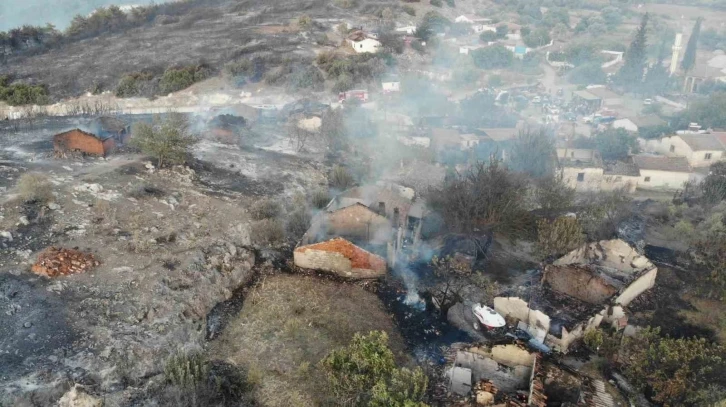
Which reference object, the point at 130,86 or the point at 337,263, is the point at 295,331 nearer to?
the point at 337,263

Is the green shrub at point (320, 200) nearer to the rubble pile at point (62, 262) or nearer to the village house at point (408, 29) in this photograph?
the rubble pile at point (62, 262)

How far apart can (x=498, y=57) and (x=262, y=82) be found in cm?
2397

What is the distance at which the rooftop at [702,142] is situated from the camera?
3112 cm

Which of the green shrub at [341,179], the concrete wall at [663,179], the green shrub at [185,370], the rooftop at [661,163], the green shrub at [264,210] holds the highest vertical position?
the green shrub at [185,370]

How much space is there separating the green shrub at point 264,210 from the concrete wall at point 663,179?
19.6 m

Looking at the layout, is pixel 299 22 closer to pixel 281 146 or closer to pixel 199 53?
pixel 199 53

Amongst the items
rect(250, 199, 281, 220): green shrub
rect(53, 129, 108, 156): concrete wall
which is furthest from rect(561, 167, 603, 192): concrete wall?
rect(53, 129, 108, 156): concrete wall

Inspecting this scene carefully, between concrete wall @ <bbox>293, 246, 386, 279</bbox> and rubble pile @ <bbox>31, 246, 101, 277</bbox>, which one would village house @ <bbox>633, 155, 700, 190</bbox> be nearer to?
concrete wall @ <bbox>293, 246, 386, 279</bbox>

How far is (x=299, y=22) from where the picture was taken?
2127 inches

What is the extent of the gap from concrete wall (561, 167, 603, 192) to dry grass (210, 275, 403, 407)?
15387 mm

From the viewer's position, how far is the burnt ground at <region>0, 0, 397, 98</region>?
42.1 meters

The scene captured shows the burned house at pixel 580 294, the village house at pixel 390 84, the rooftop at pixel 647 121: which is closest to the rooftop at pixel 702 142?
A: the rooftop at pixel 647 121

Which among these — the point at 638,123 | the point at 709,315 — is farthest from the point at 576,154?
the point at 709,315

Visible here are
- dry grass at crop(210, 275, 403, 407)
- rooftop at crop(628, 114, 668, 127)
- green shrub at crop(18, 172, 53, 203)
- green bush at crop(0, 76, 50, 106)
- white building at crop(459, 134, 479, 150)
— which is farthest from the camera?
rooftop at crop(628, 114, 668, 127)
